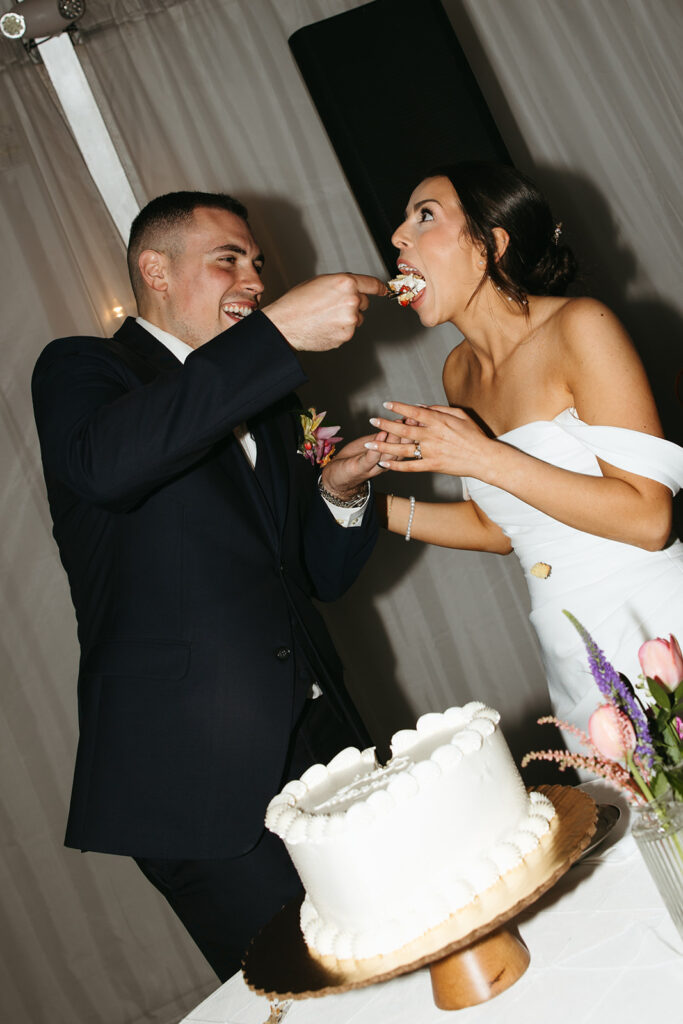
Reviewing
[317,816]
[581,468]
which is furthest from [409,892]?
[581,468]

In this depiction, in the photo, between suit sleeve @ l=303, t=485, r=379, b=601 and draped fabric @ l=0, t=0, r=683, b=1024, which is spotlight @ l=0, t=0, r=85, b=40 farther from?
suit sleeve @ l=303, t=485, r=379, b=601

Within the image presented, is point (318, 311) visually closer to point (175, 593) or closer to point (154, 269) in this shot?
point (175, 593)

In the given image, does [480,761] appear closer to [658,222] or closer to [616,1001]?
[616,1001]

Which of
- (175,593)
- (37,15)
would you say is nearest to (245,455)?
(175,593)

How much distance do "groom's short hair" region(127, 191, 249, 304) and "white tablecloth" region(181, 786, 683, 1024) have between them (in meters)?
1.95

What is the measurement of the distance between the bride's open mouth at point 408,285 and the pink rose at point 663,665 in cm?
171

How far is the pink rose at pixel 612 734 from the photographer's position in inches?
44.5

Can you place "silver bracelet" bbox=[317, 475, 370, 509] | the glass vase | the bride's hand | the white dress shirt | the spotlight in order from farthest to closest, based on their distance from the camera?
the spotlight
"silver bracelet" bbox=[317, 475, 370, 509]
the white dress shirt
the bride's hand
the glass vase

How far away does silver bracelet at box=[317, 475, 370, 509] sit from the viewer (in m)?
2.54

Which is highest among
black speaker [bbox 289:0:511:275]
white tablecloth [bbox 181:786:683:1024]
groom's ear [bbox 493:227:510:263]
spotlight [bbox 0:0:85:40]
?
spotlight [bbox 0:0:85:40]

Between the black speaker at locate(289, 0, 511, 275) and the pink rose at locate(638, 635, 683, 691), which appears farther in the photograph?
the black speaker at locate(289, 0, 511, 275)

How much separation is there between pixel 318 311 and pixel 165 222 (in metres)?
1.02

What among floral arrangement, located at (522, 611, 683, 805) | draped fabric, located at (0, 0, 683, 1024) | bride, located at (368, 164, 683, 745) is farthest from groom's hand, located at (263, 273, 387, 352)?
draped fabric, located at (0, 0, 683, 1024)

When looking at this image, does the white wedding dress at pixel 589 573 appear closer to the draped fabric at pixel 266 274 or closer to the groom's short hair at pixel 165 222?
the groom's short hair at pixel 165 222
